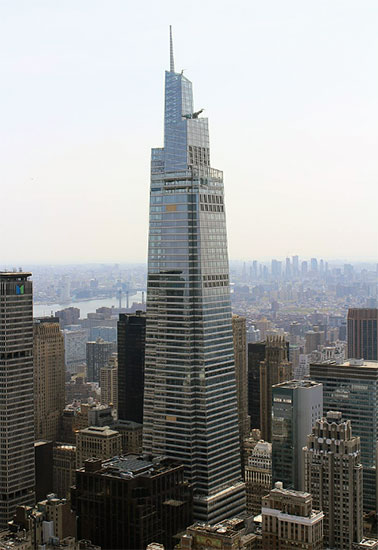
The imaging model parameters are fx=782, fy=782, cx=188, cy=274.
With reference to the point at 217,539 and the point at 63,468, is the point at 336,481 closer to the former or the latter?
the point at 217,539

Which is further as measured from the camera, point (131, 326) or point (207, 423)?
point (131, 326)

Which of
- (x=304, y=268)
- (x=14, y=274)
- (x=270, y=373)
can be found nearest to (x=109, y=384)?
(x=270, y=373)

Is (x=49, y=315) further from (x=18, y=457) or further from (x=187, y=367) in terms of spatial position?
(x=187, y=367)

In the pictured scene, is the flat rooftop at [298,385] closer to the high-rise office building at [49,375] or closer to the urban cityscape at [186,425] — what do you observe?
the urban cityscape at [186,425]

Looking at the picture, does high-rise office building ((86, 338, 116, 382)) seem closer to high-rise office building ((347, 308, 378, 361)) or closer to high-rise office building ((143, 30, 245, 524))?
high-rise office building ((347, 308, 378, 361))

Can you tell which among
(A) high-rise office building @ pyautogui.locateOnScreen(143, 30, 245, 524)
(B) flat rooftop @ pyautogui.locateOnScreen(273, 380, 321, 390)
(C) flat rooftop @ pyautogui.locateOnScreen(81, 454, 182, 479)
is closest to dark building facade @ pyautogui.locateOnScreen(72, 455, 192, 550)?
(C) flat rooftop @ pyautogui.locateOnScreen(81, 454, 182, 479)

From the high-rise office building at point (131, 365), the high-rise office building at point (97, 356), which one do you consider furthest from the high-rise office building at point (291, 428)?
the high-rise office building at point (97, 356)

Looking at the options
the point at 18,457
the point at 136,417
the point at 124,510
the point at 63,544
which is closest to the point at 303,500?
the point at 124,510
